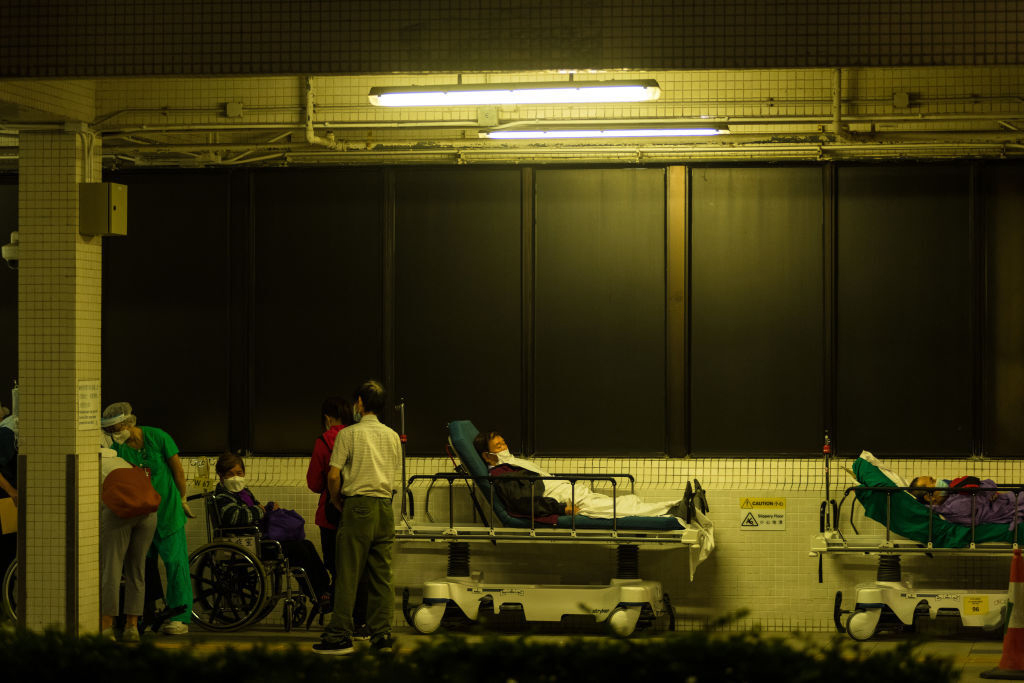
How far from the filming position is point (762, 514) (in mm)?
10055

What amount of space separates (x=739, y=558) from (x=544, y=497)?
166 cm

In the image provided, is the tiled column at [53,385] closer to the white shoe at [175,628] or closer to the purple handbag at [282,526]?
the white shoe at [175,628]

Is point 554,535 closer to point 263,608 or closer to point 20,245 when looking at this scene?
point 263,608

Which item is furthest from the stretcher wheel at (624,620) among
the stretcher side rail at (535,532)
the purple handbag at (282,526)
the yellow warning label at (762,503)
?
the purple handbag at (282,526)

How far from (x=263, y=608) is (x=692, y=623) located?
10.5ft

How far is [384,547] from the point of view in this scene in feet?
27.5

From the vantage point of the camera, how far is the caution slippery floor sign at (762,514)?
10.0 meters

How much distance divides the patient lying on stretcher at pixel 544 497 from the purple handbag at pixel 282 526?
1.42 m

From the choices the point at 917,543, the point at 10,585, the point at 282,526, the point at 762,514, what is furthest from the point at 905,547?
the point at 10,585

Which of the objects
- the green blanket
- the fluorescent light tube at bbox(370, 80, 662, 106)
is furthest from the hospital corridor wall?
the fluorescent light tube at bbox(370, 80, 662, 106)

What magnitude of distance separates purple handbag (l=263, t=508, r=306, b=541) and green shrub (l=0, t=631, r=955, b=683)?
223 inches

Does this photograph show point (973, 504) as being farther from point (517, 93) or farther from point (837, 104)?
point (517, 93)

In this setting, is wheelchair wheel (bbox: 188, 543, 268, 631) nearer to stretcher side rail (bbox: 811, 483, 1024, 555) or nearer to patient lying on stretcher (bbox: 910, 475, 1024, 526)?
stretcher side rail (bbox: 811, 483, 1024, 555)

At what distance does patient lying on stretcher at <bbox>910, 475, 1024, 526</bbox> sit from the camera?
9.03m
